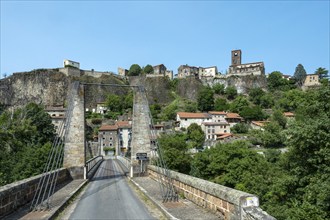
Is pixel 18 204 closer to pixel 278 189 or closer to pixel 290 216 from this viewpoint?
pixel 290 216

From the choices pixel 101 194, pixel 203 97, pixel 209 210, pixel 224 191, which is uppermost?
pixel 203 97

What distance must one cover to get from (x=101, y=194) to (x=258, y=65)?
126785 millimetres

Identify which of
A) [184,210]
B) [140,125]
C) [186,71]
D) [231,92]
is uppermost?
[186,71]

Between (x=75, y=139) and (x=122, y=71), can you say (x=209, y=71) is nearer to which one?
(x=122, y=71)

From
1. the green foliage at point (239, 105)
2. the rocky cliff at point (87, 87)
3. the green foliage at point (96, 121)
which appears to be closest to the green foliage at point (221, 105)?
the green foliage at point (239, 105)

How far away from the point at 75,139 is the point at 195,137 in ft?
191

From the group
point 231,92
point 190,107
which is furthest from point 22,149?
point 231,92

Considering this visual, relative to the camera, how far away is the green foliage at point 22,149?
3105cm

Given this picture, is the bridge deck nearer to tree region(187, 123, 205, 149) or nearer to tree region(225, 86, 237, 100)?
tree region(187, 123, 205, 149)

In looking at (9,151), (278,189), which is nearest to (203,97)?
(9,151)

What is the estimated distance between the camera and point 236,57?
14312 cm

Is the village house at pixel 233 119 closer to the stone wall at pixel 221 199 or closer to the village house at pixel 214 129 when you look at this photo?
the village house at pixel 214 129

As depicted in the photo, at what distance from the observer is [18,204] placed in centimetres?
768

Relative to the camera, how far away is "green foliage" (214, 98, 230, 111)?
101m
